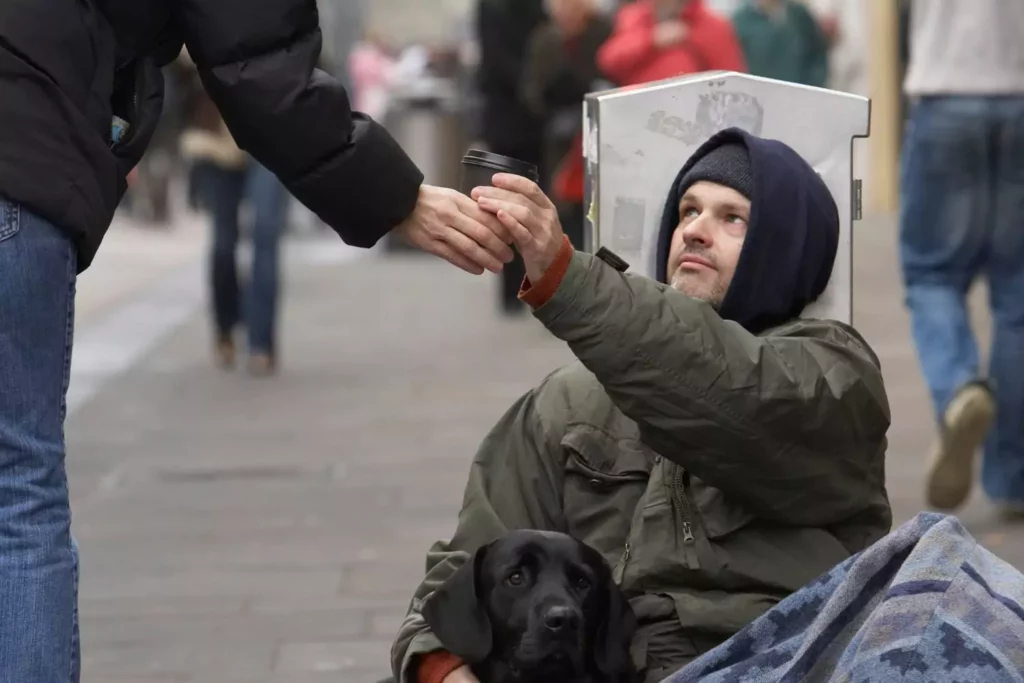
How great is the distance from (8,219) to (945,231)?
3.37 meters

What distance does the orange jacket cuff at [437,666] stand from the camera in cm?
272

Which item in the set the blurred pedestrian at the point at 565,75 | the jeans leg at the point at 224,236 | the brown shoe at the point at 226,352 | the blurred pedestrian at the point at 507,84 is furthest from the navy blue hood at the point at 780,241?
the blurred pedestrian at the point at 507,84

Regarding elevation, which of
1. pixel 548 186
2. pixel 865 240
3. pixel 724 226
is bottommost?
pixel 865 240

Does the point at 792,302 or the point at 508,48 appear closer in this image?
the point at 792,302

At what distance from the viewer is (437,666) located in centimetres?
273

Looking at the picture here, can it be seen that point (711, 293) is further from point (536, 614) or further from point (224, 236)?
point (224, 236)

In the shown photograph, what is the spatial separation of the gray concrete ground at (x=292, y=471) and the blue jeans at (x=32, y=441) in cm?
146

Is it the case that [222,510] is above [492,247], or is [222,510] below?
below

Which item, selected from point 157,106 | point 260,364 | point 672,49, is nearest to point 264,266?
point 260,364

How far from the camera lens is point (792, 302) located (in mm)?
2912

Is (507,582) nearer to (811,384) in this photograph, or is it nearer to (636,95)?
(811,384)

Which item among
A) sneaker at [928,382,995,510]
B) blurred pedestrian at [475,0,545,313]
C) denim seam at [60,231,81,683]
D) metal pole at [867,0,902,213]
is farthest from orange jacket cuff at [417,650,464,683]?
metal pole at [867,0,902,213]

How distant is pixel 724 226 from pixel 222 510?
3.27 metres

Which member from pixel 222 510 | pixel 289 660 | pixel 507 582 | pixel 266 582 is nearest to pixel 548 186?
pixel 222 510
